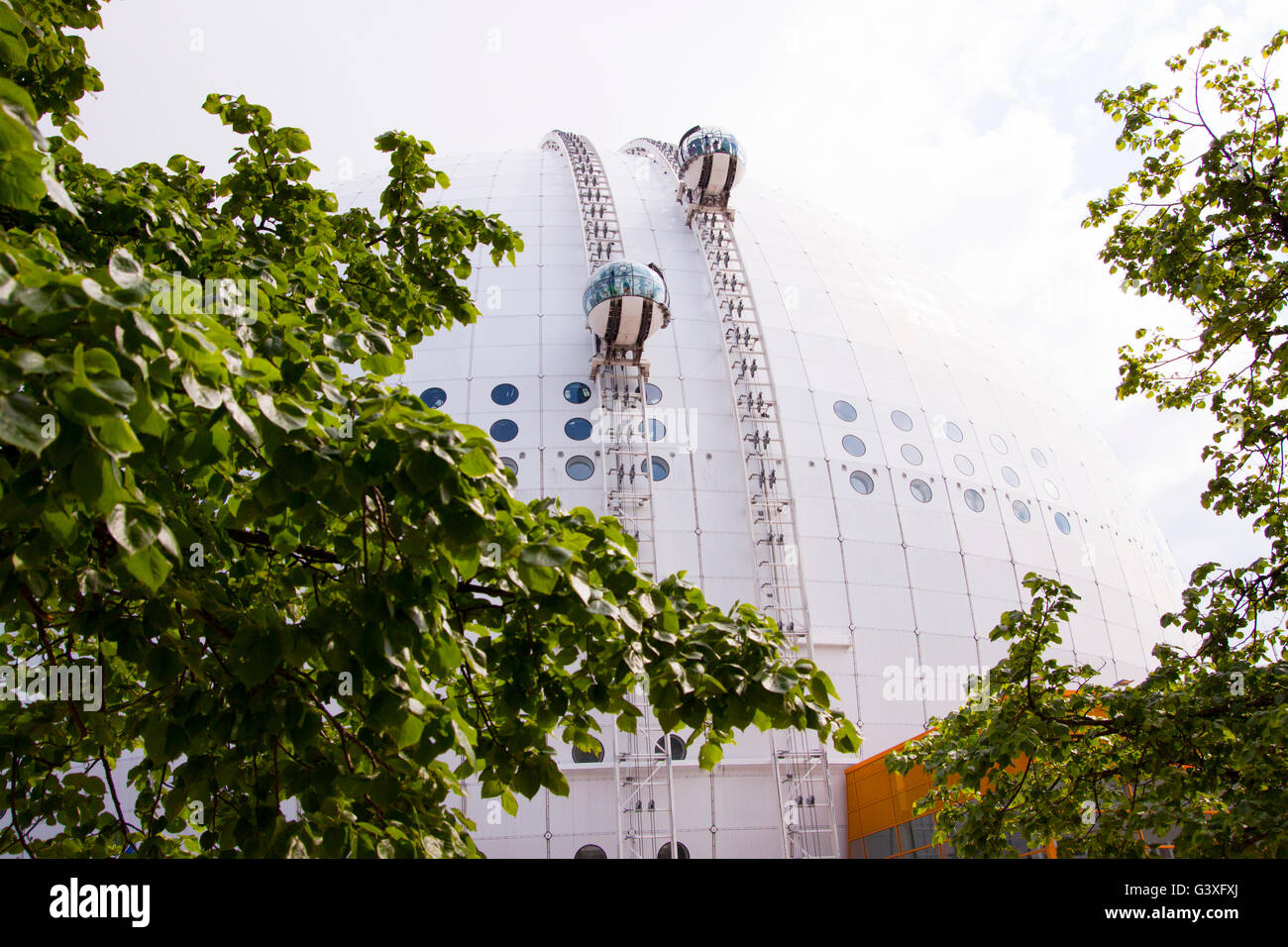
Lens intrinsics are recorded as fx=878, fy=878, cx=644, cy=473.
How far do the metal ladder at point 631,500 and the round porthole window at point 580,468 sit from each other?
12.7 inches

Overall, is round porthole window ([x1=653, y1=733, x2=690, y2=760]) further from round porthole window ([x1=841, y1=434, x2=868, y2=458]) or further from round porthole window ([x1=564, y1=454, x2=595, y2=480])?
round porthole window ([x1=841, y1=434, x2=868, y2=458])

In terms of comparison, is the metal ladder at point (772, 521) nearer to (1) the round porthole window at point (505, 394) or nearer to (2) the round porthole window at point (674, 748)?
(2) the round porthole window at point (674, 748)

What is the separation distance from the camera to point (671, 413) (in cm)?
2116

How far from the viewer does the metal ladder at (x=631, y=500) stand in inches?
655

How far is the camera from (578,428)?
20359mm

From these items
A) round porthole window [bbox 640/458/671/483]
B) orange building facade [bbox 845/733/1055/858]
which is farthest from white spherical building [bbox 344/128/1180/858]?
orange building facade [bbox 845/733/1055/858]

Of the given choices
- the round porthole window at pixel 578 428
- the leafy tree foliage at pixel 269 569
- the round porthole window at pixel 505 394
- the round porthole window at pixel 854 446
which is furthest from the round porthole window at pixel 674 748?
the leafy tree foliage at pixel 269 569

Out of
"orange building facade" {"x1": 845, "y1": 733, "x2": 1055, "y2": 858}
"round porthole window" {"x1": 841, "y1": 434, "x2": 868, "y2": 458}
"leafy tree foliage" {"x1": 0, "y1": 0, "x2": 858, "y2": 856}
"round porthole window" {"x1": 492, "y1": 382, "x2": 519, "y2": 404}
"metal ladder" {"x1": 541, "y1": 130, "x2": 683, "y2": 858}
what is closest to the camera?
"leafy tree foliage" {"x1": 0, "y1": 0, "x2": 858, "y2": 856}

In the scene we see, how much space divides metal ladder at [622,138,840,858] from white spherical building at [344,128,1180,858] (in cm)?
6

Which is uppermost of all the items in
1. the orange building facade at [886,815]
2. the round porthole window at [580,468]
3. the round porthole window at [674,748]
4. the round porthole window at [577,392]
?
the round porthole window at [577,392]

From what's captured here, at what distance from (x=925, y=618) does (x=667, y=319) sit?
30.5ft

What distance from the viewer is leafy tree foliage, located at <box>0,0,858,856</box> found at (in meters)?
3.32

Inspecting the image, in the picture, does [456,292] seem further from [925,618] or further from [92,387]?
[925,618]
